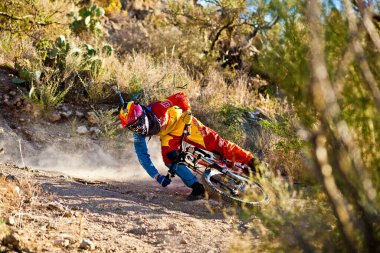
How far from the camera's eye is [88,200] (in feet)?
17.0

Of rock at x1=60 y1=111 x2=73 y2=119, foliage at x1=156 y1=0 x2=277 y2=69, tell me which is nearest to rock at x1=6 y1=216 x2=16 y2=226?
rock at x1=60 y1=111 x2=73 y2=119

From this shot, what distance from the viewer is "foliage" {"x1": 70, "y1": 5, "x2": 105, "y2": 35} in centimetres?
1194

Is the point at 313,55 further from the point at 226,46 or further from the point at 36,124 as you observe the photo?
the point at 226,46

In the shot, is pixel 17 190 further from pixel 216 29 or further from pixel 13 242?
pixel 216 29

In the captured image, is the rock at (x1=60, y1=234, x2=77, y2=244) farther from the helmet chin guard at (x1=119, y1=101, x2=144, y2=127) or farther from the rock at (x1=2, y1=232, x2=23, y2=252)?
the helmet chin guard at (x1=119, y1=101, x2=144, y2=127)

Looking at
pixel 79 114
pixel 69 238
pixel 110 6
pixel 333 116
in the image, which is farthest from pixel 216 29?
pixel 333 116

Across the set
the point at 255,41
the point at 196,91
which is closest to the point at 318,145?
the point at 196,91

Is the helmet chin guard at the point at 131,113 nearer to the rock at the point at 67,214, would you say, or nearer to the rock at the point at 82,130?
the rock at the point at 67,214

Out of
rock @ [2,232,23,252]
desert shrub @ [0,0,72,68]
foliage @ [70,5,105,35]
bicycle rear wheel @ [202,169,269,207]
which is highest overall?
foliage @ [70,5,105,35]

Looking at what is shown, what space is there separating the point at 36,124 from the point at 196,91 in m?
3.29

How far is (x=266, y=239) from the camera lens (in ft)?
10.4

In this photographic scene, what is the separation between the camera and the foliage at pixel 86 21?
1194cm

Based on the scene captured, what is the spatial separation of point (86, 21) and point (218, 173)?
710cm

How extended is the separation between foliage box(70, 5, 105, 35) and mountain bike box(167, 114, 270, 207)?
646 cm
